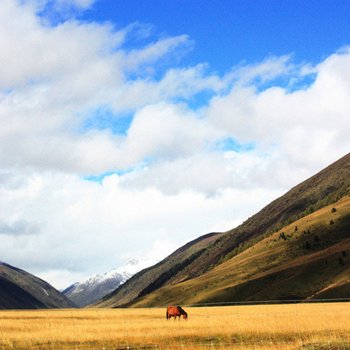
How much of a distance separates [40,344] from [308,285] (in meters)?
91.5

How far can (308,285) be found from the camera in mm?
113188

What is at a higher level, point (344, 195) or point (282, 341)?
point (344, 195)

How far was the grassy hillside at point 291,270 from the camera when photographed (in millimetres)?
112312

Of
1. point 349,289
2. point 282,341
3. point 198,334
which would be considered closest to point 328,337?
point 282,341

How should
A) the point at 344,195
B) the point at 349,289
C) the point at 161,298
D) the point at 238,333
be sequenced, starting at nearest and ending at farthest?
the point at 238,333 < the point at 349,289 < the point at 161,298 < the point at 344,195

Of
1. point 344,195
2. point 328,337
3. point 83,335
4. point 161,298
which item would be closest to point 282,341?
point 328,337

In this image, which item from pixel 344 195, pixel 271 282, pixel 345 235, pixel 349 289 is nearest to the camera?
pixel 349 289

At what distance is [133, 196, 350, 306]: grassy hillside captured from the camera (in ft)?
368

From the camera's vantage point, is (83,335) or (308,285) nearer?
(83,335)

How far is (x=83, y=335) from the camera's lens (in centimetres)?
3319

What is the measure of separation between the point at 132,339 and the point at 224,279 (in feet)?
400

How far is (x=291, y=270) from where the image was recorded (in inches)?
4941

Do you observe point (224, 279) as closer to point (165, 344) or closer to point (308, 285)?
point (308, 285)

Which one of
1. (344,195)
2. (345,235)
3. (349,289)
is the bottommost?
(349,289)
